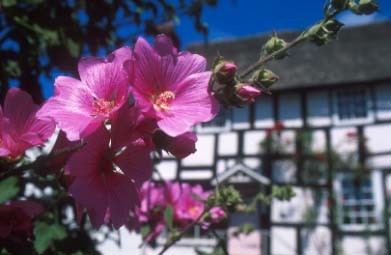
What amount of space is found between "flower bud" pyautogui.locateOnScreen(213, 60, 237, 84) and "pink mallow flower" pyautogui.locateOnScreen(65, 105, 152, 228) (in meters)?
0.14

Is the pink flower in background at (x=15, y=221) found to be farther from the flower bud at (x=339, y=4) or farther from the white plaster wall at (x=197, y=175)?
the white plaster wall at (x=197, y=175)

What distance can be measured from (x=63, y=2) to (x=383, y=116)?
32.5 ft

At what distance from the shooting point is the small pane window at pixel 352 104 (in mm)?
11594

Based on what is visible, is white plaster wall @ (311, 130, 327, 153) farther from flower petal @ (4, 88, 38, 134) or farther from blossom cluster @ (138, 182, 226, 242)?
flower petal @ (4, 88, 38, 134)

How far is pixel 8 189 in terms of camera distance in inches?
52.1

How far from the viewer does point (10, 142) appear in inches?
33.4

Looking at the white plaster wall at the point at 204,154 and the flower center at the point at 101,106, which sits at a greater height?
the white plaster wall at the point at 204,154

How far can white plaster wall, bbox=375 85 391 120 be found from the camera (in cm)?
1101

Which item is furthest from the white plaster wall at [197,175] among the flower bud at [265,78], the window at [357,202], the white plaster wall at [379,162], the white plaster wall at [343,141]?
the flower bud at [265,78]

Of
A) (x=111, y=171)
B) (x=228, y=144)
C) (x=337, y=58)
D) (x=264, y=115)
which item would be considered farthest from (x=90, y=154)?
(x=337, y=58)

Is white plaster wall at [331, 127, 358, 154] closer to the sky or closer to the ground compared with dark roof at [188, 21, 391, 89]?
closer to the ground

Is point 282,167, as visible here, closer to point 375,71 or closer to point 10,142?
point 375,71

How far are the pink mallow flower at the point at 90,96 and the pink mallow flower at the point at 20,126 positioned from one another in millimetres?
59

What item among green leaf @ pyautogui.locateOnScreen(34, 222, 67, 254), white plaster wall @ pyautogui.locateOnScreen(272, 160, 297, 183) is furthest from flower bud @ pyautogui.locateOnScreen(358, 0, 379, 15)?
white plaster wall @ pyautogui.locateOnScreen(272, 160, 297, 183)
